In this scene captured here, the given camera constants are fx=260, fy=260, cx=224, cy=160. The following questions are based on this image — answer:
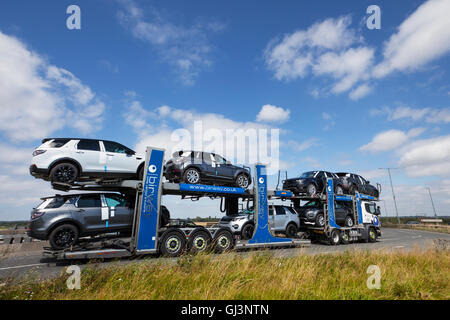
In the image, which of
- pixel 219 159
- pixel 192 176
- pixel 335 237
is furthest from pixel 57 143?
pixel 335 237

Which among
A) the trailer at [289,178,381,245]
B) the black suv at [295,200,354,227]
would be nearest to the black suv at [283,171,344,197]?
the trailer at [289,178,381,245]

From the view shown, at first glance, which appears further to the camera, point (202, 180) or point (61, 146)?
point (202, 180)

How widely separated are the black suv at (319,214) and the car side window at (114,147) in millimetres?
9352

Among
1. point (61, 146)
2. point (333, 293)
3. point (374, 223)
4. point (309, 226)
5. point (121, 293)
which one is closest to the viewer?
point (121, 293)

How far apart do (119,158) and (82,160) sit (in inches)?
40.6

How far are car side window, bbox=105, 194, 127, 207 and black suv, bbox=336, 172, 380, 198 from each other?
11.4 m

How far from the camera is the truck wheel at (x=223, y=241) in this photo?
353 inches

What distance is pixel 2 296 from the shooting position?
3705 millimetres

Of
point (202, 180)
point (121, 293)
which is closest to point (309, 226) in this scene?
point (202, 180)

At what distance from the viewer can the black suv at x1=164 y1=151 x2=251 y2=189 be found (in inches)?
354

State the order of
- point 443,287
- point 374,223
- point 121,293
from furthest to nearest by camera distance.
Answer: point 374,223
point 443,287
point 121,293

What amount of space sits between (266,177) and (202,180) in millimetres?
2516

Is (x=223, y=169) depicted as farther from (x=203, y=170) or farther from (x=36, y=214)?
(x=36, y=214)
